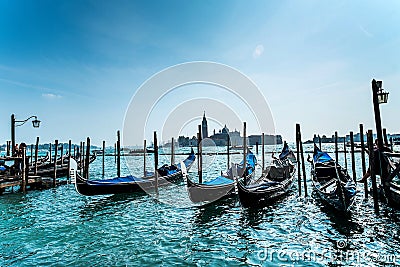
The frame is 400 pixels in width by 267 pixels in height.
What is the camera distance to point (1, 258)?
4.65 meters

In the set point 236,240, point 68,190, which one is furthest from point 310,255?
point 68,190

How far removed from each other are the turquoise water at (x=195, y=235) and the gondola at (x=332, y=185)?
14.8 inches

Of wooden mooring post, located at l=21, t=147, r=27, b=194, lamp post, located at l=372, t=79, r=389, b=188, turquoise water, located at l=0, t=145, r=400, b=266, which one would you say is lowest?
turquoise water, located at l=0, t=145, r=400, b=266

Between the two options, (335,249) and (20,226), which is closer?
(335,249)

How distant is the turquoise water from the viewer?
15.0 ft

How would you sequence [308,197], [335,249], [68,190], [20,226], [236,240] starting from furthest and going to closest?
[68,190], [308,197], [20,226], [236,240], [335,249]

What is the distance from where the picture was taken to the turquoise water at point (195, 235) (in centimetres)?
458

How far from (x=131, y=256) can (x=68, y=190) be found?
7.95m

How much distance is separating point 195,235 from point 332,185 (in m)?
5.08

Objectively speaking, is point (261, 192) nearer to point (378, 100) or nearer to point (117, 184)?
point (378, 100)

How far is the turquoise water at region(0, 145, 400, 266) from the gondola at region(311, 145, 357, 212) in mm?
377

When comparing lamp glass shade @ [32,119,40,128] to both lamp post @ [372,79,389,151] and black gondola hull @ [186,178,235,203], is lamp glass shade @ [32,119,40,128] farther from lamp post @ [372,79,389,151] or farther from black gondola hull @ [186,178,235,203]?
lamp post @ [372,79,389,151]

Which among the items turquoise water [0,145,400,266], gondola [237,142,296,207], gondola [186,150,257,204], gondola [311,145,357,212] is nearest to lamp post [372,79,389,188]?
gondola [311,145,357,212]

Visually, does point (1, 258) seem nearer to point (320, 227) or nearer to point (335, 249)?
point (335, 249)
